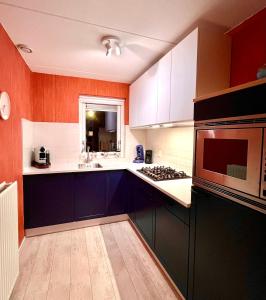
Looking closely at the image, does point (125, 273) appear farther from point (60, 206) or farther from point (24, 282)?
point (60, 206)

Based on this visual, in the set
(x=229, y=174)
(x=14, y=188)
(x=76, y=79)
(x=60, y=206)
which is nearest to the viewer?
(x=229, y=174)

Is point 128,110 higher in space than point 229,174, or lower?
higher

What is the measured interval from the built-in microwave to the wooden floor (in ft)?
3.79

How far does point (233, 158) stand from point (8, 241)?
1.66 meters

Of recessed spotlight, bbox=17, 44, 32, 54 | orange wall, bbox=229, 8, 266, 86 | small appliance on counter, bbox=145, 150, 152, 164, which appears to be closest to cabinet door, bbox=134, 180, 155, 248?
small appliance on counter, bbox=145, 150, 152, 164

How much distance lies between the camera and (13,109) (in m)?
1.84

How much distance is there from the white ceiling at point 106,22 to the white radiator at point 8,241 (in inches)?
55.0

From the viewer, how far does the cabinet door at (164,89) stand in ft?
6.05

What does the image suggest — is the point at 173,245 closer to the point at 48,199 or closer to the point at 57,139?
the point at 48,199

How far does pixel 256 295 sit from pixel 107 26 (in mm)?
2030

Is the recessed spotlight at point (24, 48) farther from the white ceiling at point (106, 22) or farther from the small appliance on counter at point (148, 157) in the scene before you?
the small appliance on counter at point (148, 157)

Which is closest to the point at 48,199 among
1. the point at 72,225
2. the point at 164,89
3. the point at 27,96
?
the point at 72,225

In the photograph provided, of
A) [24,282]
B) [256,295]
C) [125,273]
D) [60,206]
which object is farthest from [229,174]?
[60,206]

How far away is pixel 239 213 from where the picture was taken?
0.87 metres
